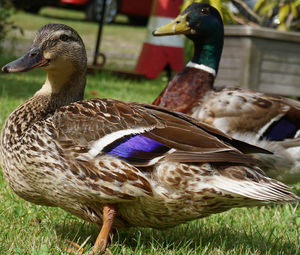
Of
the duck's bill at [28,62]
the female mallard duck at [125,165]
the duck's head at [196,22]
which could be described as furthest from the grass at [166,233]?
the duck's head at [196,22]

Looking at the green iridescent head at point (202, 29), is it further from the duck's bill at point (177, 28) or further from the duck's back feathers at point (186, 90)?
the duck's back feathers at point (186, 90)

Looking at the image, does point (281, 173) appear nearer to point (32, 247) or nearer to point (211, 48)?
point (211, 48)

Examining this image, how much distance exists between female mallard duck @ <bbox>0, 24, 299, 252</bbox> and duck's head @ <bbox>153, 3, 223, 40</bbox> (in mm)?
1609

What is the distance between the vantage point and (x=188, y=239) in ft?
10.4

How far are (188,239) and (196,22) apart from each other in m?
1.85

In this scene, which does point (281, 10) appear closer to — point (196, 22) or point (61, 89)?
point (196, 22)

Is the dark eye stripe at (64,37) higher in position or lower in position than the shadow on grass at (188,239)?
higher

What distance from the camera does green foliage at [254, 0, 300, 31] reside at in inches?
260

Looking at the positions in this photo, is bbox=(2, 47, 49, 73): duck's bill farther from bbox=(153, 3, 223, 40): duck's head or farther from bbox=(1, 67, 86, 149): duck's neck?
bbox=(153, 3, 223, 40): duck's head

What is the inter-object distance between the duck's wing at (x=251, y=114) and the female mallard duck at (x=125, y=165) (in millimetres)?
1107

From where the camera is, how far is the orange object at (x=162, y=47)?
1020 centimetres

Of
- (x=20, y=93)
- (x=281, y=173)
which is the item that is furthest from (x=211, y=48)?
(x=20, y=93)

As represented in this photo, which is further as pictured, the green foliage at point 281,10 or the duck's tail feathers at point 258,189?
the green foliage at point 281,10

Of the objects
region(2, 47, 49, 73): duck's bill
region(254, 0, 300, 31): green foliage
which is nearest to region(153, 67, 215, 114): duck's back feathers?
region(2, 47, 49, 73): duck's bill
